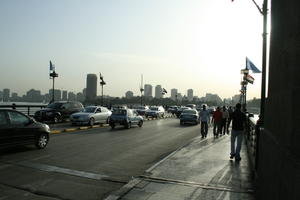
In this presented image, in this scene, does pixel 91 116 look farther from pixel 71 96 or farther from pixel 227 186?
pixel 71 96

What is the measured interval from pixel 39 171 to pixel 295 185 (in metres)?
7.32

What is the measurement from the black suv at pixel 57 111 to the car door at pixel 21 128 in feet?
46.9

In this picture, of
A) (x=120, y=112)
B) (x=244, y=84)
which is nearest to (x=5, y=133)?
(x=120, y=112)

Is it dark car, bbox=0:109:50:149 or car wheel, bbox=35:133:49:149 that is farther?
car wheel, bbox=35:133:49:149

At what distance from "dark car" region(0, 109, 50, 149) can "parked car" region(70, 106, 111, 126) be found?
38.5ft

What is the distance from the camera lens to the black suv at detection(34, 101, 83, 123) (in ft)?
83.6

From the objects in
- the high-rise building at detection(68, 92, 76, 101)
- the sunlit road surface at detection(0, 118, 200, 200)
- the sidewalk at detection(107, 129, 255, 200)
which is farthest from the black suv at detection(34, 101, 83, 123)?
the high-rise building at detection(68, 92, 76, 101)

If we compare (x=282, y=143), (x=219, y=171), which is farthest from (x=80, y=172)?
(x=282, y=143)

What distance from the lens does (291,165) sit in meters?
2.80

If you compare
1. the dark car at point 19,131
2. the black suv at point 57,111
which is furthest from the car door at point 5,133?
the black suv at point 57,111

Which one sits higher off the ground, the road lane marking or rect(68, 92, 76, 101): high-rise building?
rect(68, 92, 76, 101): high-rise building

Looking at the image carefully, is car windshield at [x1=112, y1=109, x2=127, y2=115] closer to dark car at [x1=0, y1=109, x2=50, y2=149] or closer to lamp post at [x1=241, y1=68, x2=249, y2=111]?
lamp post at [x1=241, y1=68, x2=249, y2=111]

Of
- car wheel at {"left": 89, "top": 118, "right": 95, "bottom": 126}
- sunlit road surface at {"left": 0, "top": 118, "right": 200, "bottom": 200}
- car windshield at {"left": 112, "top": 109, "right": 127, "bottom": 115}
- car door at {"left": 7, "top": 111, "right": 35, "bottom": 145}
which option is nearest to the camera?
sunlit road surface at {"left": 0, "top": 118, "right": 200, "bottom": 200}

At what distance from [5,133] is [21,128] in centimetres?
78
